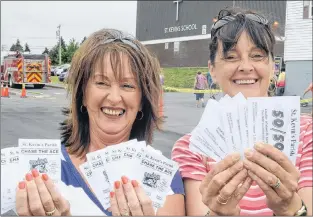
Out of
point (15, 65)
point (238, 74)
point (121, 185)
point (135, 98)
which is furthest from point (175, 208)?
point (15, 65)

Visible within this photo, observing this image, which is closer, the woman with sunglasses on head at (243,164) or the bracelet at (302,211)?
the woman with sunglasses on head at (243,164)

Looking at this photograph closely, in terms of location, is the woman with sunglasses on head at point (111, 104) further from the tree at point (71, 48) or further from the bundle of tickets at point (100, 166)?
the tree at point (71, 48)

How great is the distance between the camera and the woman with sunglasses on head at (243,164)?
1.35 meters

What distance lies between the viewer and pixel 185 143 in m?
1.67

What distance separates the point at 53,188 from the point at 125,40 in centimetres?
56

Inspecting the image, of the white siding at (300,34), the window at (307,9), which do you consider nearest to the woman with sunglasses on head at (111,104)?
the white siding at (300,34)

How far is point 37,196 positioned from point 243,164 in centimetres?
60

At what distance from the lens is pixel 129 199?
4.66 ft

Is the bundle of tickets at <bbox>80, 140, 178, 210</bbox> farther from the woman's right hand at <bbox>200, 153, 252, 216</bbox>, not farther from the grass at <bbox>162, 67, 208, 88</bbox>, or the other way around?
the grass at <bbox>162, 67, 208, 88</bbox>

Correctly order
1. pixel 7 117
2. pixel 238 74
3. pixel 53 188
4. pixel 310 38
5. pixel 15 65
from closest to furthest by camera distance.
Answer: pixel 53 188 → pixel 238 74 → pixel 15 65 → pixel 7 117 → pixel 310 38

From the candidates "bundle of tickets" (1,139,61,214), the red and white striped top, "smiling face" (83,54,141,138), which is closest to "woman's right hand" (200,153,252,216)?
the red and white striped top

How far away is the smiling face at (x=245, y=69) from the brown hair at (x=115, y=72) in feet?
0.83

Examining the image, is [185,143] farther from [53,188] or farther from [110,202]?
[53,188]

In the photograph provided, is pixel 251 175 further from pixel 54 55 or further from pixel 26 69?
pixel 26 69
